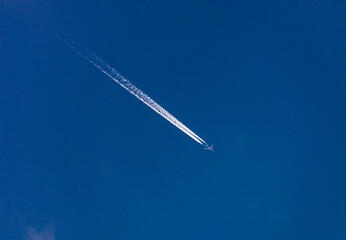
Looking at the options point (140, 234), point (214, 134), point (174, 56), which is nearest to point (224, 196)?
point (214, 134)

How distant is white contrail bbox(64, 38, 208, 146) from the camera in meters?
22.2

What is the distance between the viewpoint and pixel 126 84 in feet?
73.0

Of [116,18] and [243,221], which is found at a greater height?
[116,18]

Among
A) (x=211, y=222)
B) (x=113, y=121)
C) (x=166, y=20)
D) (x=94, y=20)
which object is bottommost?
(x=211, y=222)

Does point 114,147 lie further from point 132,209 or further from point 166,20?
point 166,20

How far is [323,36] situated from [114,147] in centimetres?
1650

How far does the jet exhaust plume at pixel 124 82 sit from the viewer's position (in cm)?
2216

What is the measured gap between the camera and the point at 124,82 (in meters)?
22.2

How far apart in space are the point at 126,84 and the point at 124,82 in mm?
194

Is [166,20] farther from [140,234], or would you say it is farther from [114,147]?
[140,234]

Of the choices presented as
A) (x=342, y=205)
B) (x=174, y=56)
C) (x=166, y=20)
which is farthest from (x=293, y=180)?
(x=166, y=20)

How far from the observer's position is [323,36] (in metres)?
22.4

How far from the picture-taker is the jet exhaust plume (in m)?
22.2

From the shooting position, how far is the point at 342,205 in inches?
869
